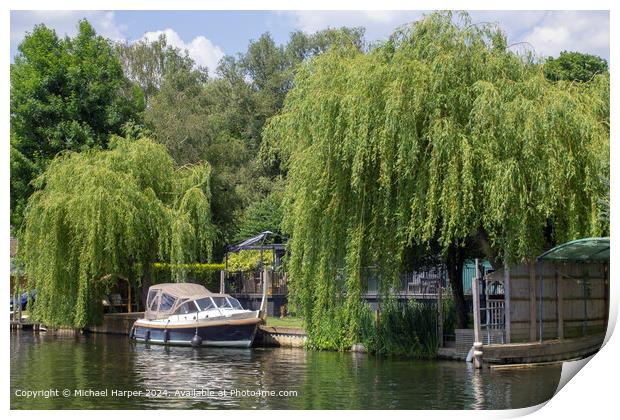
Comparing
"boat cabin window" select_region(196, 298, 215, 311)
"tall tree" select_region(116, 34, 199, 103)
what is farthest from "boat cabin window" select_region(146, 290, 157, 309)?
"tall tree" select_region(116, 34, 199, 103)

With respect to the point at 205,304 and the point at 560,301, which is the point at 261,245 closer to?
the point at 205,304

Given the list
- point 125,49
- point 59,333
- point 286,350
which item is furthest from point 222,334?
point 125,49

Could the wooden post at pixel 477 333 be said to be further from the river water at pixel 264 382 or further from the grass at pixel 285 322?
the grass at pixel 285 322

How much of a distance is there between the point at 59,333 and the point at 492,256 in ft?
42.4

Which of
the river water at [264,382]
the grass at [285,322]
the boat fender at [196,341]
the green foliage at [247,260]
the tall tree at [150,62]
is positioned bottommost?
Result: the river water at [264,382]

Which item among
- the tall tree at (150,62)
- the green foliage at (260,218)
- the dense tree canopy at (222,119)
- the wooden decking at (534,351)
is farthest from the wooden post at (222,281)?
the wooden decking at (534,351)

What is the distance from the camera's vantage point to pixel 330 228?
60.2ft

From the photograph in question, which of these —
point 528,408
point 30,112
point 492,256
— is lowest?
point 528,408

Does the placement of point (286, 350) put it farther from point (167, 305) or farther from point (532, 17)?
point (532, 17)

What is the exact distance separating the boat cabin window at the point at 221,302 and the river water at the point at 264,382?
268cm

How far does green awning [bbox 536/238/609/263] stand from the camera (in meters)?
16.2

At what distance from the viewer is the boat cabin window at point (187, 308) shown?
23.8m

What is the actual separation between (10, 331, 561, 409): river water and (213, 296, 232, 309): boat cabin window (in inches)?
105

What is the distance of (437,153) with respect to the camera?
55.7ft
